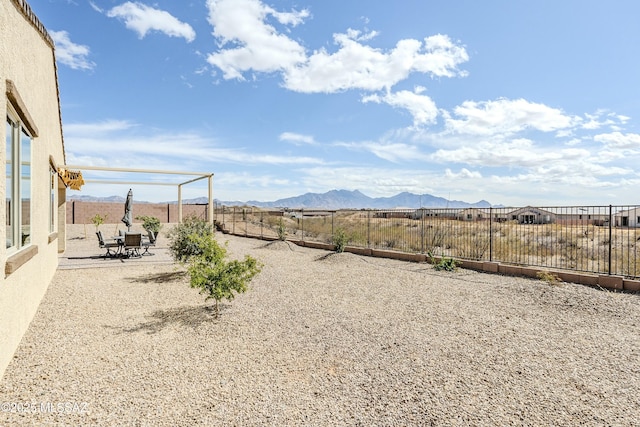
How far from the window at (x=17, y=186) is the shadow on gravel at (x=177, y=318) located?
1905mm

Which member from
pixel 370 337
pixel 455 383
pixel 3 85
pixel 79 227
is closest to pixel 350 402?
pixel 455 383

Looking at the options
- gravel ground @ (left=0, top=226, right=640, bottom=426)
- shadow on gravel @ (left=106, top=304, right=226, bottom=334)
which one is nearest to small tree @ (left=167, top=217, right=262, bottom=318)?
shadow on gravel @ (left=106, top=304, right=226, bottom=334)

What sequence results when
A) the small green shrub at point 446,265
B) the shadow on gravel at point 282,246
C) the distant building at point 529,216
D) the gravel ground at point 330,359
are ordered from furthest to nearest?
the shadow on gravel at point 282,246
the distant building at point 529,216
the small green shrub at point 446,265
the gravel ground at point 330,359

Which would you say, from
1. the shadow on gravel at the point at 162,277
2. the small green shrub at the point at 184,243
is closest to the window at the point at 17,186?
the shadow on gravel at the point at 162,277

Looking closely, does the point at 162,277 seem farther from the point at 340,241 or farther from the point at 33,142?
the point at 340,241

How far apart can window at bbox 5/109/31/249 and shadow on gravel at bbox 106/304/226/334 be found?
1.90 metres

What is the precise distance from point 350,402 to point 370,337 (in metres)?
1.73

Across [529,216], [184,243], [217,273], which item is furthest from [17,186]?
[529,216]

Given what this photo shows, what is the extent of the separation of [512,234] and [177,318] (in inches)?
493

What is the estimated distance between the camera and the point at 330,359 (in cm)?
433

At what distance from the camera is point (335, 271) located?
1052 cm

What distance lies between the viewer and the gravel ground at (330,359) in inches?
126

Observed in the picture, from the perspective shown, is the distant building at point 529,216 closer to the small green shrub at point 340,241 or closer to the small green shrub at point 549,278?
the small green shrub at point 549,278

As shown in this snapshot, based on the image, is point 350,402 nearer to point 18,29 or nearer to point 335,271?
point 18,29
